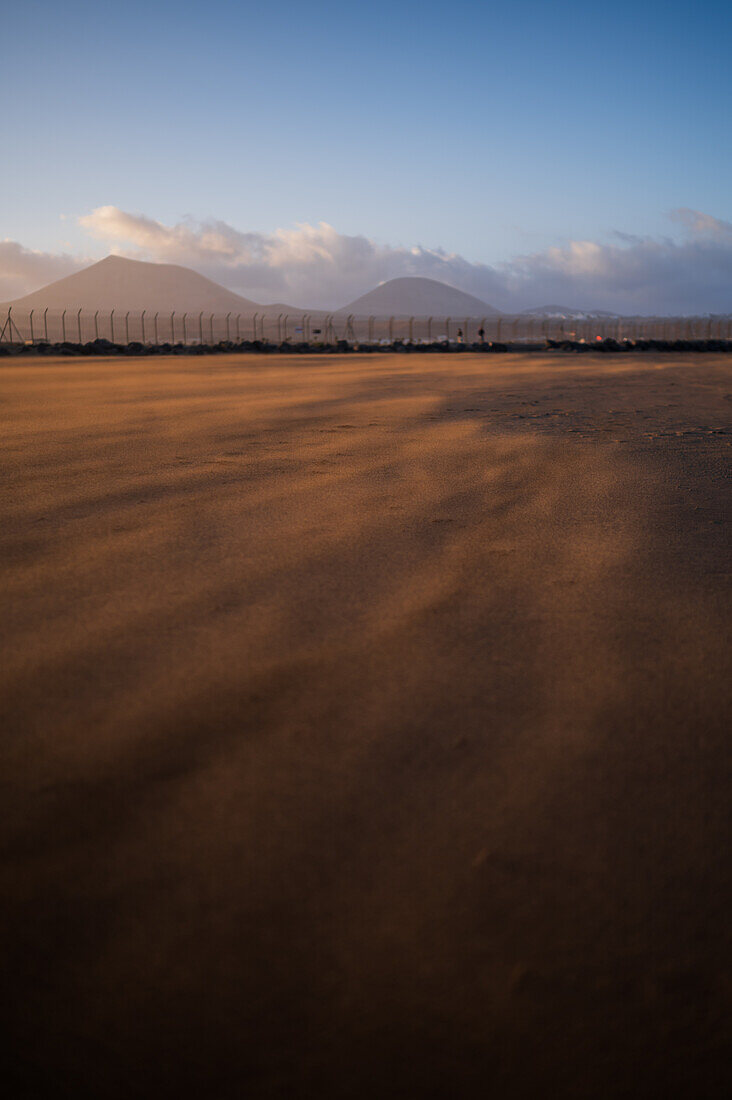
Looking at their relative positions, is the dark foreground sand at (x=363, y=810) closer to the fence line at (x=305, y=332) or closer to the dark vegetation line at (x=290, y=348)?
the dark vegetation line at (x=290, y=348)

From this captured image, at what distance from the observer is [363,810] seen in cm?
132

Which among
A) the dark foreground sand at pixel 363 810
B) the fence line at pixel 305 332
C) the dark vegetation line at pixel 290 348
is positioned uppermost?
the fence line at pixel 305 332

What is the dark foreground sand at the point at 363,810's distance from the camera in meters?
0.99

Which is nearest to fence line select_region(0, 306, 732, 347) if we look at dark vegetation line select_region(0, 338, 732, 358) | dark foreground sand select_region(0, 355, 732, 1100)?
dark vegetation line select_region(0, 338, 732, 358)

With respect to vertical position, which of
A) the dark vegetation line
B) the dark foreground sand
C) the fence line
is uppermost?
the fence line

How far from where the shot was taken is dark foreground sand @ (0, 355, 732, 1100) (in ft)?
3.25

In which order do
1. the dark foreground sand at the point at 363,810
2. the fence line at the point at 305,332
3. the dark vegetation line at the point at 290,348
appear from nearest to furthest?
the dark foreground sand at the point at 363,810 < the dark vegetation line at the point at 290,348 < the fence line at the point at 305,332

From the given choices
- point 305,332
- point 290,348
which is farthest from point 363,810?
point 305,332

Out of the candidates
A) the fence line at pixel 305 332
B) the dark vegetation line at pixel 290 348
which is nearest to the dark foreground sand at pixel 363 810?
the dark vegetation line at pixel 290 348

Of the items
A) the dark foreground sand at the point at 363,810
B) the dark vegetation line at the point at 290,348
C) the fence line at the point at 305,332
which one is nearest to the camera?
the dark foreground sand at the point at 363,810

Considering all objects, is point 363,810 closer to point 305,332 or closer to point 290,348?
point 290,348

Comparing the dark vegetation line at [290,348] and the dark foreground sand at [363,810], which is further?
the dark vegetation line at [290,348]

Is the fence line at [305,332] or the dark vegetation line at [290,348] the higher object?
the fence line at [305,332]

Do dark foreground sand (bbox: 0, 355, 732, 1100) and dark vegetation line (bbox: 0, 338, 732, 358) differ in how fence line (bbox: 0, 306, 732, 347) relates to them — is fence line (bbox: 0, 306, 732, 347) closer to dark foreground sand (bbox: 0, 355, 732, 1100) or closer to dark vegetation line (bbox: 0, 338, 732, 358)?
dark vegetation line (bbox: 0, 338, 732, 358)
